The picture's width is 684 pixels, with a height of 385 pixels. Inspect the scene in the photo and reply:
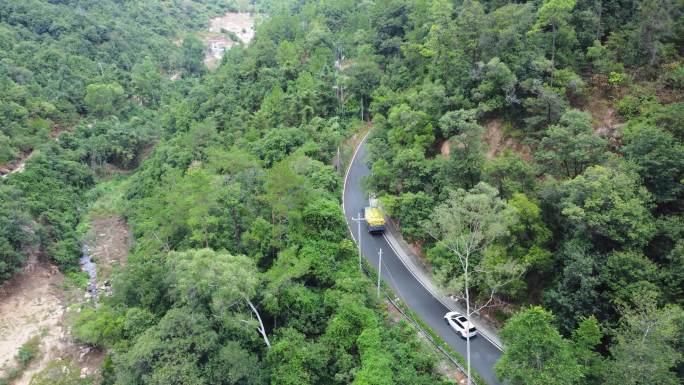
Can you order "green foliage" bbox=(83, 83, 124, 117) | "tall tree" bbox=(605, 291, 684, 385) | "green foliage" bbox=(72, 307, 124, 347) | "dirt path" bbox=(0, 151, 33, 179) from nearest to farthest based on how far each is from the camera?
"tall tree" bbox=(605, 291, 684, 385)
"green foliage" bbox=(72, 307, 124, 347)
"dirt path" bbox=(0, 151, 33, 179)
"green foliage" bbox=(83, 83, 124, 117)

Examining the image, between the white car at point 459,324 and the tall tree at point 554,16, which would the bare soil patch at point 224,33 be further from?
the white car at point 459,324

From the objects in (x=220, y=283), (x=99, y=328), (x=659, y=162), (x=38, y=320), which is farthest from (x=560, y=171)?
(x=38, y=320)

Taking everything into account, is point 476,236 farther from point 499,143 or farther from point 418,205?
point 499,143

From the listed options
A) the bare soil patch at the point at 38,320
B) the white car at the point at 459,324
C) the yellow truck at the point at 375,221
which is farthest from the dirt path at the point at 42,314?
the white car at the point at 459,324

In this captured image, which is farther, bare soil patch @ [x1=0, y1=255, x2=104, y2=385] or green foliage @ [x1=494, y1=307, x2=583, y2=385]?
bare soil patch @ [x1=0, y1=255, x2=104, y2=385]

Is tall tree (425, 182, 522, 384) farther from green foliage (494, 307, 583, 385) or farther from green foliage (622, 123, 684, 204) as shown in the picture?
green foliage (622, 123, 684, 204)

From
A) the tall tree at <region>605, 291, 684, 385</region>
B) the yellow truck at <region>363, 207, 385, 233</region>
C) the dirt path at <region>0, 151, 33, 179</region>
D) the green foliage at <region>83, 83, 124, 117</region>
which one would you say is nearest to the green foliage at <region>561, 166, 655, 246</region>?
the tall tree at <region>605, 291, 684, 385</region>

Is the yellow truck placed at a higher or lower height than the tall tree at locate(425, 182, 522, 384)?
lower
